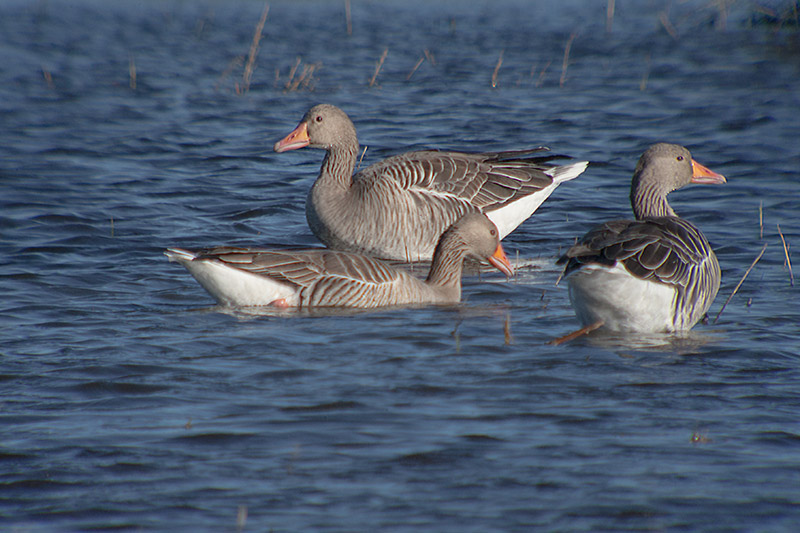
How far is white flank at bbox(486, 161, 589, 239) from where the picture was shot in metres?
11.6

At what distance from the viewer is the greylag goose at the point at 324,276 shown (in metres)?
8.52

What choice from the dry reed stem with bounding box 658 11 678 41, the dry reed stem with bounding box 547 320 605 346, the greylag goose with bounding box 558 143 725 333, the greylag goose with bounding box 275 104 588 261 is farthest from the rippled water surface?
the dry reed stem with bounding box 658 11 678 41

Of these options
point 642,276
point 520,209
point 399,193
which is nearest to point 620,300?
point 642,276

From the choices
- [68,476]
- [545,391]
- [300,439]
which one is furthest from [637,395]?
[68,476]

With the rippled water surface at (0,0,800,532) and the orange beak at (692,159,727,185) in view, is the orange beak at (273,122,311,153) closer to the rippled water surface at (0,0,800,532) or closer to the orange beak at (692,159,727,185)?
the rippled water surface at (0,0,800,532)

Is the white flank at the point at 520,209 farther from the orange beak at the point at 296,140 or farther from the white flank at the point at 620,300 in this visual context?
the white flank at the point at 620,300

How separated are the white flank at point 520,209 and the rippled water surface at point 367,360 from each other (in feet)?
0.93

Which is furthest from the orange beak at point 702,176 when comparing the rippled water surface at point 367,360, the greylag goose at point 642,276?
the greylag goose at point 642,276

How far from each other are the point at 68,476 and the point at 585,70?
65.5ft

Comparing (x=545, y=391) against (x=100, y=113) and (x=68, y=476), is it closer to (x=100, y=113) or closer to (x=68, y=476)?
(x=68, y=476)

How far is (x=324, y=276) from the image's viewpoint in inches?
350

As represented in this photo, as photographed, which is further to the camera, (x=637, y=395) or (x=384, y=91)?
(x=384, y=91)

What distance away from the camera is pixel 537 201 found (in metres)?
12.1

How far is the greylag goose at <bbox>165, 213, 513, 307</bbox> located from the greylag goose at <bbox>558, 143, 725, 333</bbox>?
1.69m
